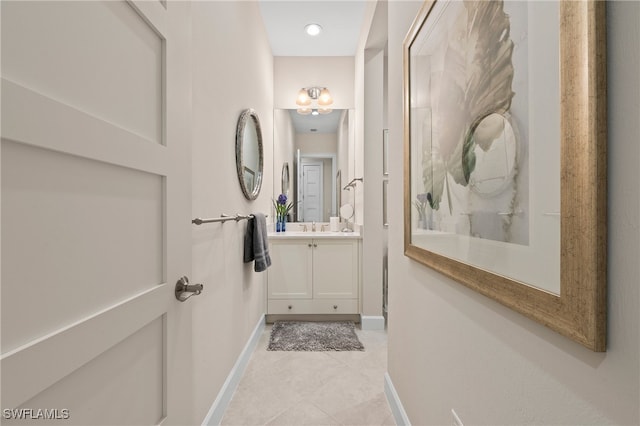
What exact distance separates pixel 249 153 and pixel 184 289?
4.98 ft

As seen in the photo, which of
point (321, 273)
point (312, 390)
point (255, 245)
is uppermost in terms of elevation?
point (255, 245)

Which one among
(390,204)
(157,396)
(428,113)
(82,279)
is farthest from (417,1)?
(157,396)

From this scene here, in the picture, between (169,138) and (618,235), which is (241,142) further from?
(618,235)

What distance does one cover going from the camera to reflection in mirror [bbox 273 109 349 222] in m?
3.37

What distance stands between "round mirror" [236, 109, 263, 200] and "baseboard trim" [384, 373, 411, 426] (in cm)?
143

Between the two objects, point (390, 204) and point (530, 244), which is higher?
point (390, 204)

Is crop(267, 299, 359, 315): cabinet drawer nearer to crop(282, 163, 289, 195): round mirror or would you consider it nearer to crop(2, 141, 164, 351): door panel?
crop(282, 163, 289, 195): round mirror

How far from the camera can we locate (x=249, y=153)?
7.20ft

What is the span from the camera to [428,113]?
1.06 metres

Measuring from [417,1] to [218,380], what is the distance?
76.8 inches

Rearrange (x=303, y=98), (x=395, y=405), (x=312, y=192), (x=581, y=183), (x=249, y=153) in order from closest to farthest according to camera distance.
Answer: (x=581, y=183) < (x=395, y=405) < (x=249, y=153) < (x=303, y=98) < (x=312, y=192)

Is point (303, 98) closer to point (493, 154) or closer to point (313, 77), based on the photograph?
point (313, 77)

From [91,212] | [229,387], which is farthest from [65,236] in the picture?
[229,387]

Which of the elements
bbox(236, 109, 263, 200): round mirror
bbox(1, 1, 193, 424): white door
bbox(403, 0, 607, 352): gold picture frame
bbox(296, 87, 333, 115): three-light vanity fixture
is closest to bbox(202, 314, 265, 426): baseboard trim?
bbox(1, 1, 193, 424): white door
